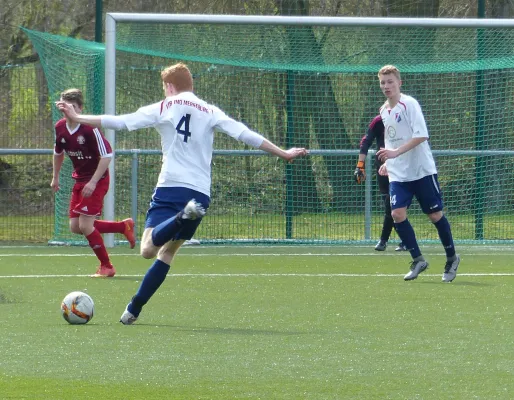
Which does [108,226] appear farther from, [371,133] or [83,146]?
[371,133]

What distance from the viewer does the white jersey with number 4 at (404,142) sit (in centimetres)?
1050

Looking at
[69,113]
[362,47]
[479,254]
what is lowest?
[479,254]

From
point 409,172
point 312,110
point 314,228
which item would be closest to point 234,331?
point 409,172

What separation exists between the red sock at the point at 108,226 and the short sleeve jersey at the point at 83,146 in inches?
23.1

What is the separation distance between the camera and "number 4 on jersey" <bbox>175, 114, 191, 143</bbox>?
25.5 ft

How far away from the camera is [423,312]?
8391mm

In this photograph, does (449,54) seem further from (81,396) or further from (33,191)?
(81,396)

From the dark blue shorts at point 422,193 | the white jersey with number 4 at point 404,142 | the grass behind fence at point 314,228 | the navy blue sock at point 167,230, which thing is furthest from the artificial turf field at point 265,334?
the grass behind fence at point 314,228

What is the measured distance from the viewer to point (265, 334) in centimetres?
739

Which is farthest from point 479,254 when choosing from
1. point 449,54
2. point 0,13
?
point 0,13

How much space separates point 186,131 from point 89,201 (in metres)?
3.58

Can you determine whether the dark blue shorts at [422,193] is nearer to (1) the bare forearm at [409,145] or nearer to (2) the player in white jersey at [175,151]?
(1) the bare forearm at [409,145]

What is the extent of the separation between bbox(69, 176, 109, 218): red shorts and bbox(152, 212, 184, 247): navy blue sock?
3.60 metres

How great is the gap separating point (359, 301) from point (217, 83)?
730cm
